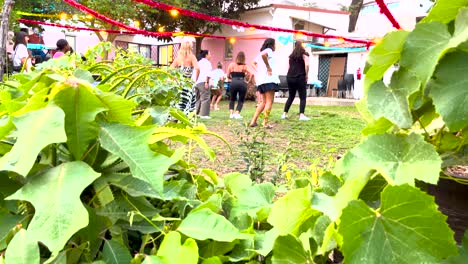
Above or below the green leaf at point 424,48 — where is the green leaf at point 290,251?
below

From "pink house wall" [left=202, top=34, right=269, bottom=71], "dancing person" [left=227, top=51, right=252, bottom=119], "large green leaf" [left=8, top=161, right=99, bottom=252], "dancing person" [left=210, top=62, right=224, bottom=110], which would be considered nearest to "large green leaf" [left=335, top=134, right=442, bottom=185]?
"large green leaf" [left=8, top=161, right=99, bottom=252]

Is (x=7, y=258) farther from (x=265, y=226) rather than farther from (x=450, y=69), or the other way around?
(x=450, y=69)

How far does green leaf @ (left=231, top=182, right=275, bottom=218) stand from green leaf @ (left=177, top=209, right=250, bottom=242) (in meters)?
0.10

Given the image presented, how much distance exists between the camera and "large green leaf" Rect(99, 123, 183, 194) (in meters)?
0.64

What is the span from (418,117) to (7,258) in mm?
575

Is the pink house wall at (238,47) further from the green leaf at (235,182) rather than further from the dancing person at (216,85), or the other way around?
the green leaf at (235,182)

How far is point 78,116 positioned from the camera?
2.18 feet

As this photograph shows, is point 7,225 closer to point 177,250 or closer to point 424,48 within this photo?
point 177,250

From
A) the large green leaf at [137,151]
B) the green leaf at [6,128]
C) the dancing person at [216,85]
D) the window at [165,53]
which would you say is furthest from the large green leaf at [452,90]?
the window at [165,53]

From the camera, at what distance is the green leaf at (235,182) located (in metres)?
0.96

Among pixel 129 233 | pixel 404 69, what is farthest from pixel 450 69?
pixel 129 233

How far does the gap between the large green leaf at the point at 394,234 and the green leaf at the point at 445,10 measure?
0.80 feet

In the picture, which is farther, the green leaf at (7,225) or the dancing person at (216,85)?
the dancing person at (216,85)

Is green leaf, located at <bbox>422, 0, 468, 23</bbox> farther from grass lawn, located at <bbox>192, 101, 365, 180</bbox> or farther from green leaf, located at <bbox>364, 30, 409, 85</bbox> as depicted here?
grass lawn, located at <bbox>192, 101, 365, 180</bbox>
